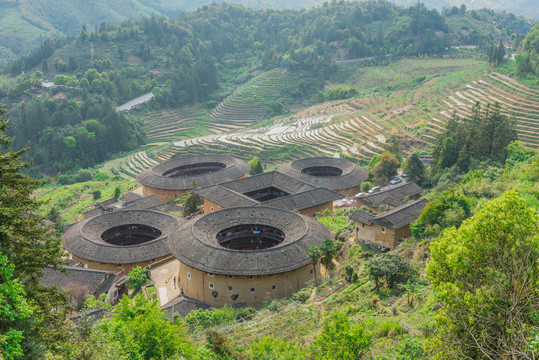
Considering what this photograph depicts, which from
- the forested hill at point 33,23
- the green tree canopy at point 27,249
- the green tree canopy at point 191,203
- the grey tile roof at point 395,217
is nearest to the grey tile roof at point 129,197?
the green tree canopy at point 191,203

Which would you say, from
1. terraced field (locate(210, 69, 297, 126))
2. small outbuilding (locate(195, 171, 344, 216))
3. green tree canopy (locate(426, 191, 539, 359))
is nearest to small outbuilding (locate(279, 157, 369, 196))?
small outbuilding (locate(195, 171, 344, 216))

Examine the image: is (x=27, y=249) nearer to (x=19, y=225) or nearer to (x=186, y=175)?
(x=19, y=225)

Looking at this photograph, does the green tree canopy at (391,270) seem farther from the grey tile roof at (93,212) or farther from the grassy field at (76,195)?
the grassy field at (76,195)

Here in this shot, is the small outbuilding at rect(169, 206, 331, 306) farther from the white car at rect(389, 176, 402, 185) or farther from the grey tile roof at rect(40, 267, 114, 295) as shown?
the white car at rect(389, 176, 402, 185)

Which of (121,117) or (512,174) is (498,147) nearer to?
(512,174)

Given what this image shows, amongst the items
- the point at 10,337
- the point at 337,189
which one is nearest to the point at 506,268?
the point at 10,337

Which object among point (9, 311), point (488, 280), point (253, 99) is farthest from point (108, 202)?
point (253, 99)
